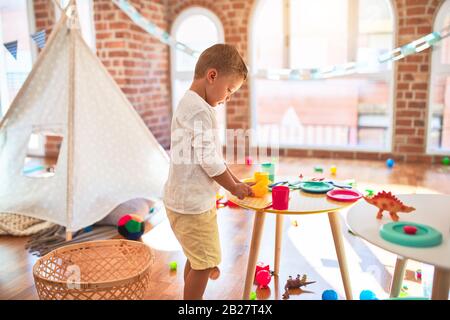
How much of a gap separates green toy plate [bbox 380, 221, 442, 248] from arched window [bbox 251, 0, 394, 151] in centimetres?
312

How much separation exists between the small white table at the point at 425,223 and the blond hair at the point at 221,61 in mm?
542

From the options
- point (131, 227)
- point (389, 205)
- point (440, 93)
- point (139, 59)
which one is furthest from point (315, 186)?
point (139, 59)

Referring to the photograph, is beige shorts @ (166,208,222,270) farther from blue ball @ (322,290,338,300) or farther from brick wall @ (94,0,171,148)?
brick wall @ (94,0,171,148)

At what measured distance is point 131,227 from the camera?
2.36 metres

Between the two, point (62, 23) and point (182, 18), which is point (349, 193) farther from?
point (182, 18)

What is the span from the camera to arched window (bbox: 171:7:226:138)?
453 cm

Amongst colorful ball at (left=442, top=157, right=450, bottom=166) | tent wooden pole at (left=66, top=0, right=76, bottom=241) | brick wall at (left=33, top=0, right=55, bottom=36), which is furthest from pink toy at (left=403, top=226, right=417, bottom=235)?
brick wall at (left=33, top=0, right=55, bottom=36)

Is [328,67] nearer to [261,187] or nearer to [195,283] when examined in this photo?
[261,187]

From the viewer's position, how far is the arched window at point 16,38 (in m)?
3.72

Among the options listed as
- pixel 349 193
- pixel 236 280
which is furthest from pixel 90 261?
pixel 349 193

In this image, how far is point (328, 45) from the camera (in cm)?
427

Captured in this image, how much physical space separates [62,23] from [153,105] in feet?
7.27

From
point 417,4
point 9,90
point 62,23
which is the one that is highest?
point 417,4

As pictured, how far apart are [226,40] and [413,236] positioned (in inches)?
151
